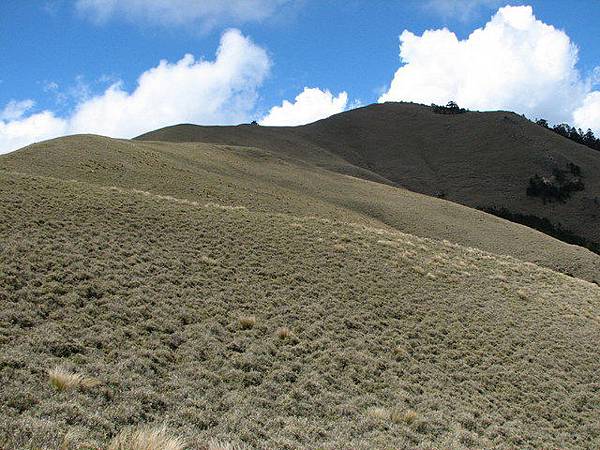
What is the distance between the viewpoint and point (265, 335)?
49.7 feet

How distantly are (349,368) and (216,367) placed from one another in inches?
161

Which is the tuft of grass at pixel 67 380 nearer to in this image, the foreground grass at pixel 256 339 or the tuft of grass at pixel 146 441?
the foreground grass at pixel 256 339

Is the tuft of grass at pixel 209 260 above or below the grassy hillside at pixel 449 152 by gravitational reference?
below

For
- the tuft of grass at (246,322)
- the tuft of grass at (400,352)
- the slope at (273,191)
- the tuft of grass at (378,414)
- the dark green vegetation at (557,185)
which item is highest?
the dark green vegetation at (557,185)

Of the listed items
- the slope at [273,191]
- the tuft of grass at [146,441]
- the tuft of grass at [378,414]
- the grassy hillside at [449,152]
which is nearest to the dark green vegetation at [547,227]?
the grassy hillside at [449,152]

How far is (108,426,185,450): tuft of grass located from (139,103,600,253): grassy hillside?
78.9 m

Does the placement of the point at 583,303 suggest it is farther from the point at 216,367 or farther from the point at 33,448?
the point at 33,448

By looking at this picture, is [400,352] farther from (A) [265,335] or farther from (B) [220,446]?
(B) [220,446]

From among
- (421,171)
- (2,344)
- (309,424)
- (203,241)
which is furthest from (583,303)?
(421,171)

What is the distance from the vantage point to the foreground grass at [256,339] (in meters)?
9.70

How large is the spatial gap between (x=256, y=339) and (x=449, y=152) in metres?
121

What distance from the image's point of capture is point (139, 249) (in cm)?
1969

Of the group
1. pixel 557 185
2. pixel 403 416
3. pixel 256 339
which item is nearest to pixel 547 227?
pixel 557 185

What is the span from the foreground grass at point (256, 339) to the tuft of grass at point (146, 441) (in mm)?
139
